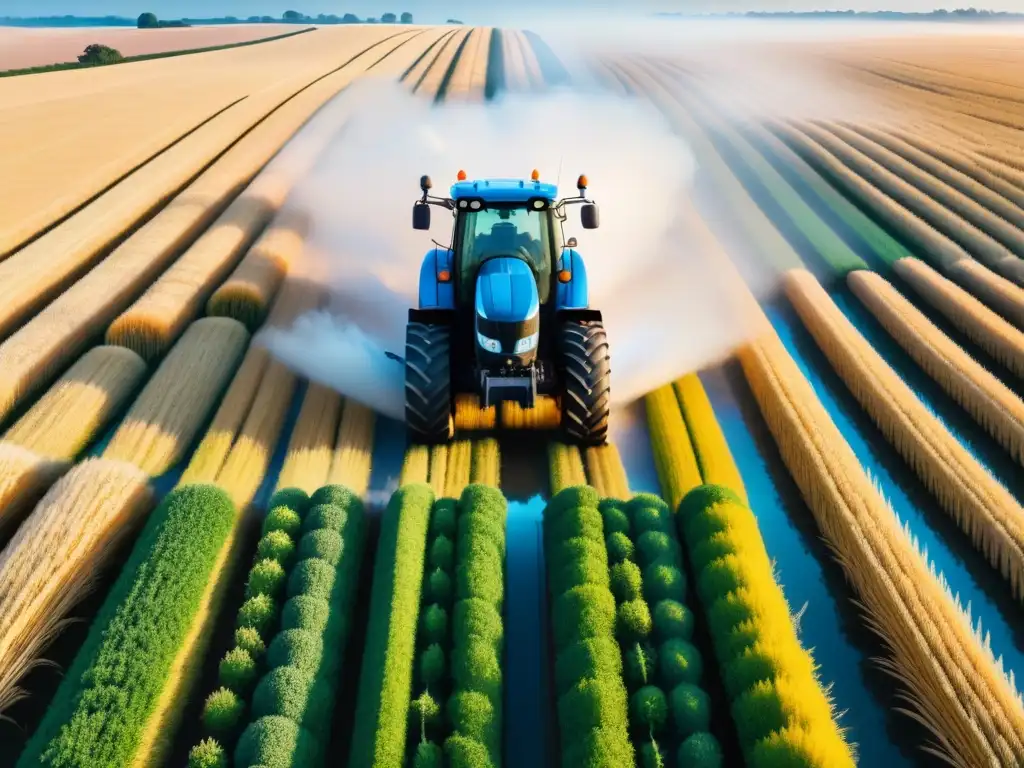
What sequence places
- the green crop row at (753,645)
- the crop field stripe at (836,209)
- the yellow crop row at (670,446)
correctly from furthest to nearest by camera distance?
the crop field stripe at (836,209)
the yellow crop row at (670,446)
the green crop row at (753,645)

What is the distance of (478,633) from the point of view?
5.84 m

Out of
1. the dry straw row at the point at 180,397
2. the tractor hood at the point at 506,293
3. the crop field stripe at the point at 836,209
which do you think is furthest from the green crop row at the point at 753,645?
the crop field stripe at the point at 836,209

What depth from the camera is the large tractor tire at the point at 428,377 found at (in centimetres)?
814

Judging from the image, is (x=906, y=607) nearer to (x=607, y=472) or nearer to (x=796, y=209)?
(x=607, y=472)

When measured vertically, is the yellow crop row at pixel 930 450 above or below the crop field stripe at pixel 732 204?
below

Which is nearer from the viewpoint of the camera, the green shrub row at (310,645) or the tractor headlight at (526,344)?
the green shrub row at (310,645)

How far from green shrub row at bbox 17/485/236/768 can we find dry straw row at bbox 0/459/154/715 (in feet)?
1.19

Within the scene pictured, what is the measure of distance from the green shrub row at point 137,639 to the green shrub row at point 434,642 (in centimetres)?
182

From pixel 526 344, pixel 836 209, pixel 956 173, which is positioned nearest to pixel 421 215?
pixel 526 344

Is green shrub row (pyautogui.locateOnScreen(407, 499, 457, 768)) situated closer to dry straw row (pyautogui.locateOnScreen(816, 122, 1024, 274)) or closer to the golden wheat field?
the golden wheat field

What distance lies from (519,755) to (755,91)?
37905 millimetres

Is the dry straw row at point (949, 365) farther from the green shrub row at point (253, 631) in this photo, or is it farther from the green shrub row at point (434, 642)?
the green shrub row at point (253, 631)

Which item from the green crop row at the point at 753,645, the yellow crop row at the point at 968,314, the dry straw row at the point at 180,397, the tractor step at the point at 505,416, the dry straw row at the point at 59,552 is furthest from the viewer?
the yellow crop row at the point at 968,314

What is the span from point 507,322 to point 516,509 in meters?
1.95
